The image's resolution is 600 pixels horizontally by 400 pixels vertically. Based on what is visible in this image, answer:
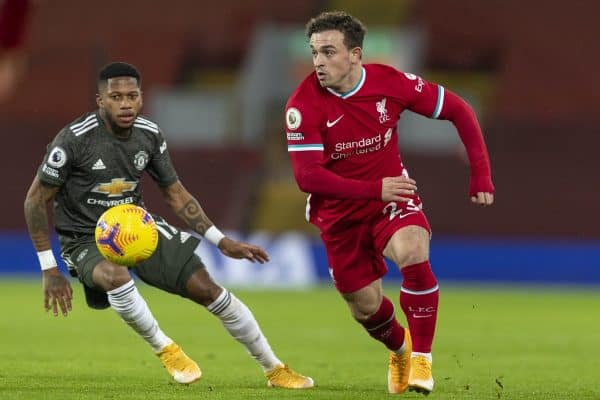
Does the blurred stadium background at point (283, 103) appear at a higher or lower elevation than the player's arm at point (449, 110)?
lower

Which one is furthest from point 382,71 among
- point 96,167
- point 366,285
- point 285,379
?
point 285,379

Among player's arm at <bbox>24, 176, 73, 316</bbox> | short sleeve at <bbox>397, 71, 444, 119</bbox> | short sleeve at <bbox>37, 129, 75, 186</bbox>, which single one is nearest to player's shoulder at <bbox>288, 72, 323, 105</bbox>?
short sleeve at <bbox>397, 71, 444, 119</bbox>

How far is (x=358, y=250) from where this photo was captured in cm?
820

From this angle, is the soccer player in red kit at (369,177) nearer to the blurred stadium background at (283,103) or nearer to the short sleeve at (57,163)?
the short sleeve at (57,163)

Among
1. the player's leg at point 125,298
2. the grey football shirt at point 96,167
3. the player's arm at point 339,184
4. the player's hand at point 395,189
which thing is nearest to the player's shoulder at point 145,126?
the grey football shirt at point 96,167

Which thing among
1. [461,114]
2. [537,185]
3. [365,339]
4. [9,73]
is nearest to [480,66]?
[537,185]

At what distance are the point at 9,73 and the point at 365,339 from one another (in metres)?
16.8

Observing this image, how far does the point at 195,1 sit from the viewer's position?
28656 millimetres

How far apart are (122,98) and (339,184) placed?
1.41 m

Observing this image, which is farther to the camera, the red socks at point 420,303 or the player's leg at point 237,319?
the player's leg at point 237,319

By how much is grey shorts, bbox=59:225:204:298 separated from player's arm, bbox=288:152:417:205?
854 millimetres

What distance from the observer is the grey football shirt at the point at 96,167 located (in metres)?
8.12

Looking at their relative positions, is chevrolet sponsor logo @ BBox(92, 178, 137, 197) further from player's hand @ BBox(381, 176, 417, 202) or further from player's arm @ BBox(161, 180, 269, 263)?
player's hand @ BBox(381, 176, 417, 202)

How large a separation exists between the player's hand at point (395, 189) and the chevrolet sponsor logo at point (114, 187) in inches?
65.4
